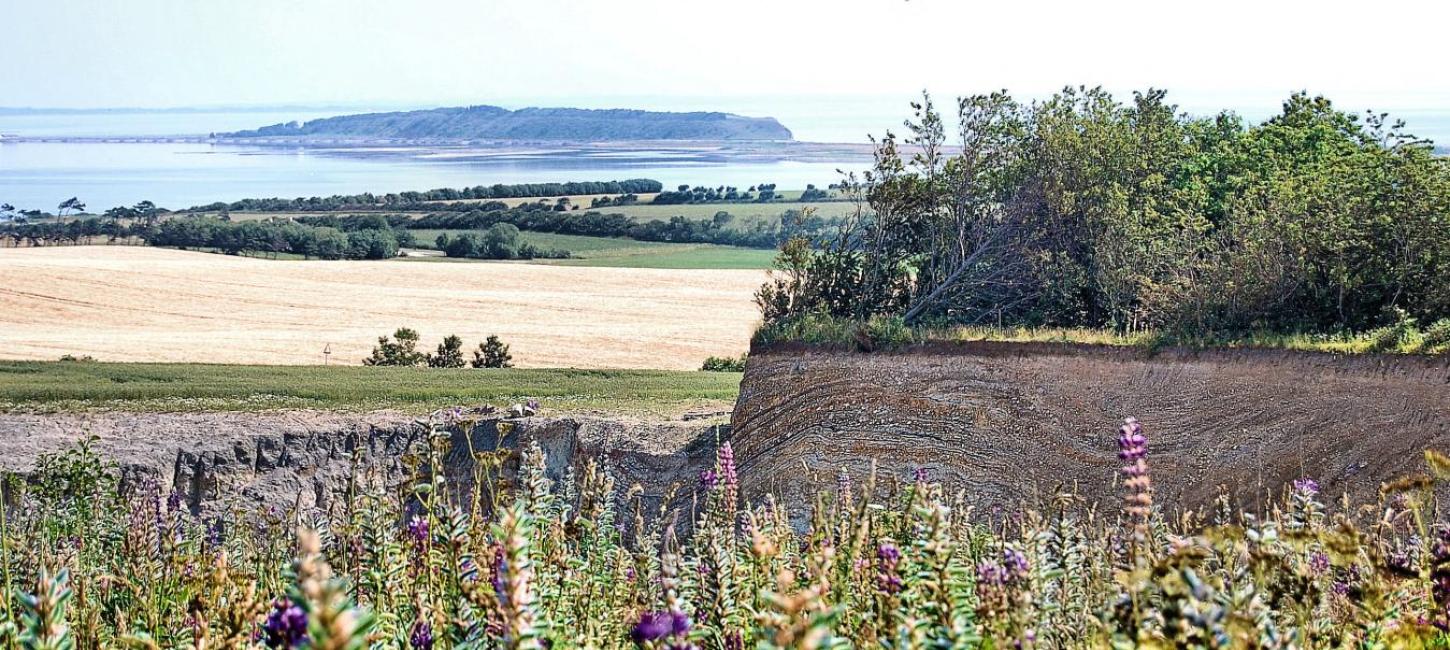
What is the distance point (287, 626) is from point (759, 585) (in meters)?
1.28

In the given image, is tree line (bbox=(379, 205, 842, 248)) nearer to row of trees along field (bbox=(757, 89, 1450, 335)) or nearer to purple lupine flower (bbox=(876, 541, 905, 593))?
row of trees along field (bbox=(757, 89, 1450, 335))

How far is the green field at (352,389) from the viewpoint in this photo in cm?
2609

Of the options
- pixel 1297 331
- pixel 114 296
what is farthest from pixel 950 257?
pixel 114 296

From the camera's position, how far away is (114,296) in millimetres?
65375

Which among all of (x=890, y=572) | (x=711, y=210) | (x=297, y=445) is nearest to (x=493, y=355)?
(x=297, y=445)

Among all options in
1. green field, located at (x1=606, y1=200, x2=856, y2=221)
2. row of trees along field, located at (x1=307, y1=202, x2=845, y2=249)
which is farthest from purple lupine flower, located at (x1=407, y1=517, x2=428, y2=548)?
green field, located at (x1=606, y1=200, x2=856, y2=221)

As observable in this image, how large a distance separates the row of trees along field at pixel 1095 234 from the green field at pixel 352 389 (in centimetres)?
532

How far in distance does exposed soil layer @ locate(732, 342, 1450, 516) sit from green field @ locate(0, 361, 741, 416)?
6440 mm

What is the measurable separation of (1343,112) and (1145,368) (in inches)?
646

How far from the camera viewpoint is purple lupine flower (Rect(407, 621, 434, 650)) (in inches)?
143

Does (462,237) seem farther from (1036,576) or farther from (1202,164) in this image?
(1036,576)

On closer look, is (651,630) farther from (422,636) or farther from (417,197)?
(417,197)

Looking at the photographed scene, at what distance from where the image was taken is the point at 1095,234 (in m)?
20.5

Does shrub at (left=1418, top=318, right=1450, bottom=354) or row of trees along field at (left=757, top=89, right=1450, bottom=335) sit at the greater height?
row of trees along field at (left=757, top=89, right=1450, bottom=335)
